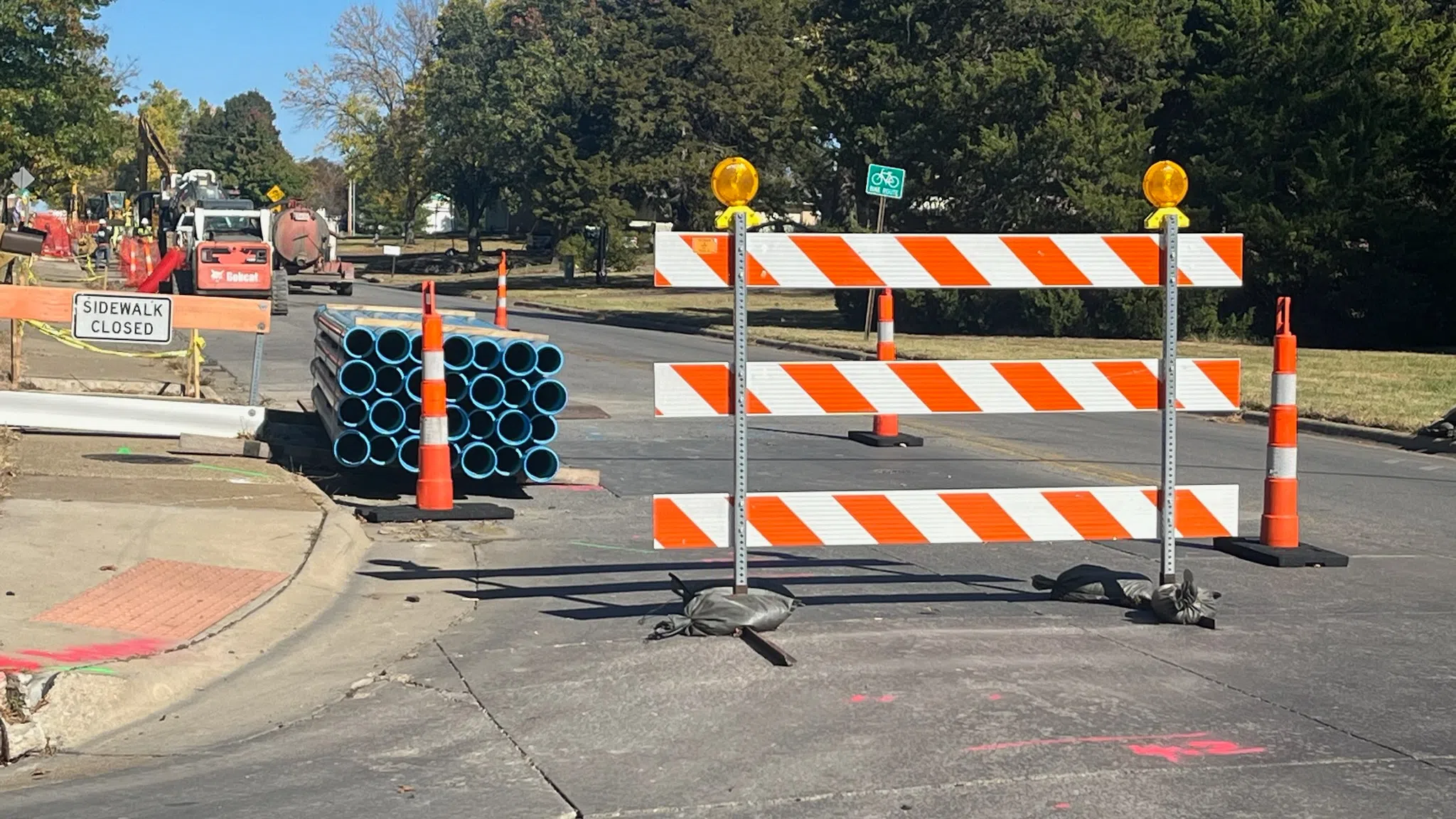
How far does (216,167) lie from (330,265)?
77.3m

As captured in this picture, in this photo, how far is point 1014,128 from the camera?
33594 mm

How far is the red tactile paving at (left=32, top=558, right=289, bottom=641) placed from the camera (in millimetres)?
6730

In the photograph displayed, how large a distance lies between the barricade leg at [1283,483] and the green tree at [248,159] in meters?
94.0

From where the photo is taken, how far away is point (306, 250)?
3831 cm

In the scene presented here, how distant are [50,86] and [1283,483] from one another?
1576 inches

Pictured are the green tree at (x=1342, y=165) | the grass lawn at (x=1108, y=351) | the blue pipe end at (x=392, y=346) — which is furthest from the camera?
the green tree at (x=1342, y=165)

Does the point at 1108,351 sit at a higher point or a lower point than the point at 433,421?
higher

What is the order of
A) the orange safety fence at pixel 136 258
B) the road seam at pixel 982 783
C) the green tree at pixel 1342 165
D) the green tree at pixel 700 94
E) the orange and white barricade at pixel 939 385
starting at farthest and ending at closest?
the green tree at pixel 700 94, the orange safety fence at pixel 136 258, the green tree at pixel 1342 165, the orange and white barricade at pixel 939 385, the road seam at pixel 982 783

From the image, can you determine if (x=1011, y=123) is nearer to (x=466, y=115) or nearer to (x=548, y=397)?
(x=548, y=397)

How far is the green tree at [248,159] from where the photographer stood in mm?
105812

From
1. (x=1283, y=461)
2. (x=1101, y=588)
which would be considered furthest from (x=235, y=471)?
(x=1283, y=461)

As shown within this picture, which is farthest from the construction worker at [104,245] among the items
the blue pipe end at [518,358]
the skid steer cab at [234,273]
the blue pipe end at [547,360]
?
the blue pipe end at [547,360]

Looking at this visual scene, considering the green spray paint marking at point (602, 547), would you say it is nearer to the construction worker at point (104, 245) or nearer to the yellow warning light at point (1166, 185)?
the yellow warning light at point (1166, 185)

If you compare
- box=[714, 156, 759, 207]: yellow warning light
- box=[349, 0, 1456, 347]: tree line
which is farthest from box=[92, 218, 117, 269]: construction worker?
box=[714, 156, 759, 207]: yellow warning light
